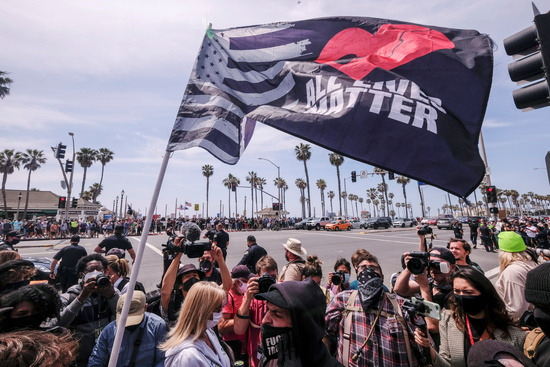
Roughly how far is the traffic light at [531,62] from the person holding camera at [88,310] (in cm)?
453

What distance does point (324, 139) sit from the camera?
2648mm

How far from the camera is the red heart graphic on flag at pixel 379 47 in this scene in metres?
2.92

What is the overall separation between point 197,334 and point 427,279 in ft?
6.81

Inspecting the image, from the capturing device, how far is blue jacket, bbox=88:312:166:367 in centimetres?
253

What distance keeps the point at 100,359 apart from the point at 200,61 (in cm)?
299

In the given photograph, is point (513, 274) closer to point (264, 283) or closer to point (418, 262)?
point (418, 262)

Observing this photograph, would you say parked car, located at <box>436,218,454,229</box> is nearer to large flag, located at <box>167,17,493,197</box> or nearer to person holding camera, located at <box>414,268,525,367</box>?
large flag, located at <box>167,17,493,197</box>

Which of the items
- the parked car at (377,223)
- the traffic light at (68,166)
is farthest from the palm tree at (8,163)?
the parked car at (377,223)

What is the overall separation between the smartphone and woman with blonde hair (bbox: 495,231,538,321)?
1858mm

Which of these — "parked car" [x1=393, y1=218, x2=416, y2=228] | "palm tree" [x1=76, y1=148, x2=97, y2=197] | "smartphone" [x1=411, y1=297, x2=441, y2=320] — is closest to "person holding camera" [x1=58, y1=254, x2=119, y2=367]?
"smartphone" [x1=411, y1=297, x2=441, y2=320]

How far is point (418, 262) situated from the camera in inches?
92.9

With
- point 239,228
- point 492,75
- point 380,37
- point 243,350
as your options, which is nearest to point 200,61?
point 380,37

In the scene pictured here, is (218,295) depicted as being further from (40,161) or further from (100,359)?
(40,161)

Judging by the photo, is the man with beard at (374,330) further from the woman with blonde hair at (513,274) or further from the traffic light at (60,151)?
the traffic light at (60,151)
